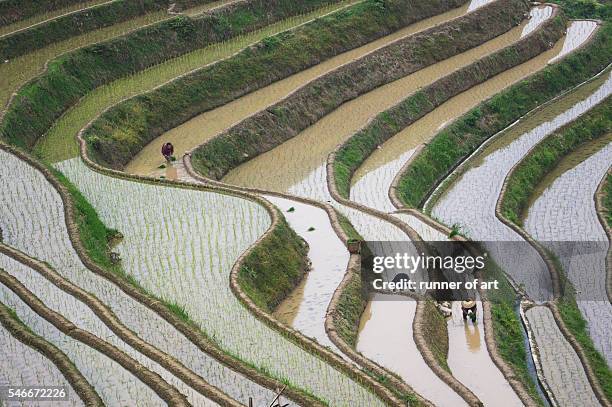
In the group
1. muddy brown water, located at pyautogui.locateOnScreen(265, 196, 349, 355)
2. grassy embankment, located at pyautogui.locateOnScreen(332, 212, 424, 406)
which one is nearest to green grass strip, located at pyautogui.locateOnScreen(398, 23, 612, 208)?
muddy brown water, located at pyautogui.locateOnScreen(265, 196, 349, 355)

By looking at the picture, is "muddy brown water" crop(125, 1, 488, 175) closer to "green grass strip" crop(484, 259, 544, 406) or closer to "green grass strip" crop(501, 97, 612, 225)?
"green grass strip" crop(501, 97, 612, 225)

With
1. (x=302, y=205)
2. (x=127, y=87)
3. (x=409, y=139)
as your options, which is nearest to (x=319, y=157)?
(x=409, y=139)

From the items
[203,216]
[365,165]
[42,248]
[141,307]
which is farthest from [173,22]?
[141,307]

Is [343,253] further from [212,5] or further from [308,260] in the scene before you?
[212,5]

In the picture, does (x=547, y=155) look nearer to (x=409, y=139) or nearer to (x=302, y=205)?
(x=409, y=139)

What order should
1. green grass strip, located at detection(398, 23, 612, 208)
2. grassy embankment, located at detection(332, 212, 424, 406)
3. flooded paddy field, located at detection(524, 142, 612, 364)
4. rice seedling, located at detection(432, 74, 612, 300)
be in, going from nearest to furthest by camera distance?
grassy embankment, located at detection(332, 212, 424, 406) < flooded paddy field, located at detection(524, 142, 612, 364) < rice seedling, located at detection(432, 74, 612, 300) < green grass strip, located at detection(398, 23, 612, 208)

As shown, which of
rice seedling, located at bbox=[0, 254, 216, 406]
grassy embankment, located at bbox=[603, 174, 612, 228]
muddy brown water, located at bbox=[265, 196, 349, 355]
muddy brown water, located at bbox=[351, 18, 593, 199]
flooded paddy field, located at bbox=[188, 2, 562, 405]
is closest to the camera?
rice seedling, located at bbox=[0, 254, 216, 406]

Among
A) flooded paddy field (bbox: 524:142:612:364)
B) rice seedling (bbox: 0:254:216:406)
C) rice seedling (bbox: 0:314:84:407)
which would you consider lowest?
rice seedling (bbox: 0:314:84:407)
